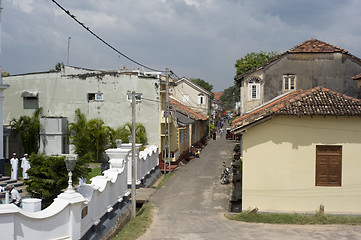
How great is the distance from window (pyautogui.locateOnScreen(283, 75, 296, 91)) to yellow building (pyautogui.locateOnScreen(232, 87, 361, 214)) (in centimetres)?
837

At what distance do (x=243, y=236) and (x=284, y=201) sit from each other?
3.22 m

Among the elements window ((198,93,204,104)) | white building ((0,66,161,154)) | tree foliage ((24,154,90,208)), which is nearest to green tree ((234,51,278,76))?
window ((198,93,204,104))

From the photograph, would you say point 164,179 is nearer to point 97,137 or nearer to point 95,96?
point 97,137

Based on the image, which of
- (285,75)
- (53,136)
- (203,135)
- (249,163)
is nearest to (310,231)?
(249,163)

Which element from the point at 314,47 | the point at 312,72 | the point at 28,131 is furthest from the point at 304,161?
the point at 28,131

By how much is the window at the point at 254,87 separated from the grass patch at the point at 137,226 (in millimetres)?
11557

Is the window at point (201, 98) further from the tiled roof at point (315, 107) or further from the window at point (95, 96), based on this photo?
the tiled roof at point (315, 107)

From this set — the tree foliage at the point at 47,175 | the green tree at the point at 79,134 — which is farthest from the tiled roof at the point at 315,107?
the green tree at the point at 79,134

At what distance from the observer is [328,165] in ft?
47.9

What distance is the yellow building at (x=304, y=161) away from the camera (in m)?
14.5

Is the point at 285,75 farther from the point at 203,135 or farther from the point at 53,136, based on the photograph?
the point at 203,135

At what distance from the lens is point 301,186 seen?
47.9ft

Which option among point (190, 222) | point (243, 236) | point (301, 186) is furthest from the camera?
point (301, 186)

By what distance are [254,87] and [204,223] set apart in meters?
12.5
